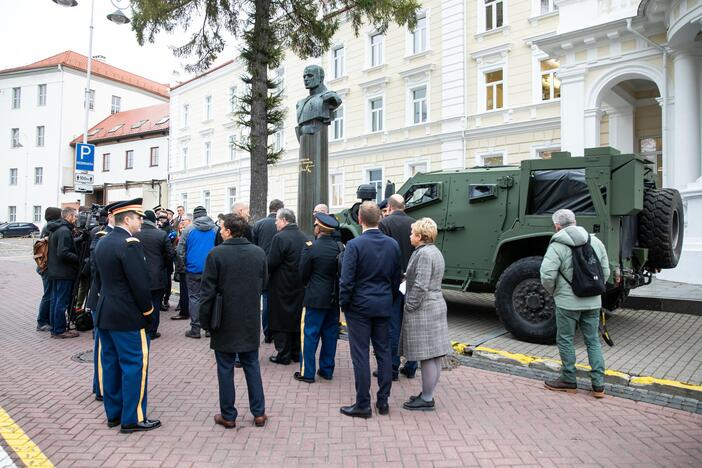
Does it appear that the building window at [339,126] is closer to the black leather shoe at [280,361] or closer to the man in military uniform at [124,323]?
the black leather shoe at [280,361]

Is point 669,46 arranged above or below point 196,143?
below

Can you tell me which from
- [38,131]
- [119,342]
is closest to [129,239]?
[119,342]

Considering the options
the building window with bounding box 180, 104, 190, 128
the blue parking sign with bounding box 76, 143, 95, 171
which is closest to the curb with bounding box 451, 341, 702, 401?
the blue parking sign with bounding box 76, 143, 95, 171

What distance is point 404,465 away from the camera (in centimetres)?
355

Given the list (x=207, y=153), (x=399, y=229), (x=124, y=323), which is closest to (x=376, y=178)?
(x=207, y=153)

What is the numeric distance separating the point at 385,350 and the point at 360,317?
0.39 metres

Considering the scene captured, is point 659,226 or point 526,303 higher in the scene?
point 659,226

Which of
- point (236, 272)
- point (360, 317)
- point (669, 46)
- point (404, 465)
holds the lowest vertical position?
point (404, 465)

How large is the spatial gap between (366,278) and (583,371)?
285cm

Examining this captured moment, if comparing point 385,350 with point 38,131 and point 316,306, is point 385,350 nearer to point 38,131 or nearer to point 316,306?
point 316,306

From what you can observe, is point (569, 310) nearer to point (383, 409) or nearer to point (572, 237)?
point (572, 237)

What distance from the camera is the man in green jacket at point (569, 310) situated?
16.5 ft

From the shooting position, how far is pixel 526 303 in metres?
6.91

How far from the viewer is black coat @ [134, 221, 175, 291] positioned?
7.33m
